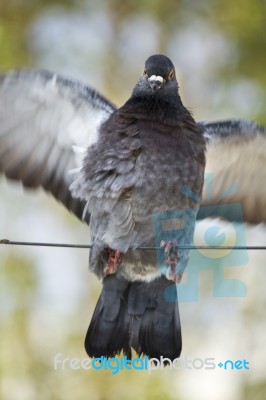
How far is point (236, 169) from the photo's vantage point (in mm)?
7457

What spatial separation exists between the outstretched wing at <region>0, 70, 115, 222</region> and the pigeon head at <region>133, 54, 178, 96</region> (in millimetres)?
354

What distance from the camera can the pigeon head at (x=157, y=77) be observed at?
6.69 metres

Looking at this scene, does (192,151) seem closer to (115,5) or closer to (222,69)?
(222,69)

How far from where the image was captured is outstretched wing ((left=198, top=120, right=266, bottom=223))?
7.01m

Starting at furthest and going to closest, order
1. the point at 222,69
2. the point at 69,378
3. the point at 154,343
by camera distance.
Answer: the point at 222,69
the point at 69,378
the point at 154,343

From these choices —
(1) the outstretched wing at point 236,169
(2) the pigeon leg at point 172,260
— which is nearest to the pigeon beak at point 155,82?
(1) the outstretched wing at point 236,169

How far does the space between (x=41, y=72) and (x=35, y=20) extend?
6.36m

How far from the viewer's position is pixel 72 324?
11.1m

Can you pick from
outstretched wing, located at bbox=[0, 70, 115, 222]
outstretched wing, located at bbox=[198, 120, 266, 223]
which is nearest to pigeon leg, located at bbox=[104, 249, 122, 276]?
outstretched wing, located at bbox=[0, 70, 115, 222]

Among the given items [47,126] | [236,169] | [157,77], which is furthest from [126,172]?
[236,169]

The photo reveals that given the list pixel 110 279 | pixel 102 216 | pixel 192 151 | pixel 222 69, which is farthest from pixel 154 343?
pixel 222 69

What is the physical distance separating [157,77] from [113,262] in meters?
1.46

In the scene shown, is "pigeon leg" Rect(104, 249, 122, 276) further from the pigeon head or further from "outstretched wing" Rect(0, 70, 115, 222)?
the pigeon head

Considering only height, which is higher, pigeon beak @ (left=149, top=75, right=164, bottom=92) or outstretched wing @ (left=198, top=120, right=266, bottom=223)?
pigeon beak @ (left=149, top=75, right=164, bottom=92)
